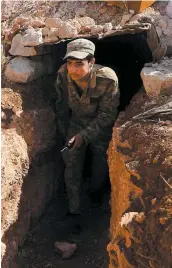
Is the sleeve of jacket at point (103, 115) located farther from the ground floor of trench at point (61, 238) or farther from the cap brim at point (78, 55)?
the ground floor of trench at point (61, 238)

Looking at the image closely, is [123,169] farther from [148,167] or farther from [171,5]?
[171,5]

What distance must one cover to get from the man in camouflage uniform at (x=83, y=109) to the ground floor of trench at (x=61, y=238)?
0.21 meters

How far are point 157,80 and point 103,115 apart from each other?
0.62 meters

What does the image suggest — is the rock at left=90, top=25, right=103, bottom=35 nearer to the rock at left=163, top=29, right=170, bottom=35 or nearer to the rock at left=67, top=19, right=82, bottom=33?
the rock at left=67, top=19, right=82, bottom=33

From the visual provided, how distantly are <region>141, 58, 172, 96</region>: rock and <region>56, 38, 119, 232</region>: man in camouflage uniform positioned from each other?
30 cm

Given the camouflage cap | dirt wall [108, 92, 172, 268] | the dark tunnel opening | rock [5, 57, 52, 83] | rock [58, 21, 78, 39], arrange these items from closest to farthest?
dirt wall [108, 92, 172, 268], the camouflage cap, rock [5, 57, 52, 83], rock [58, 21, 78, 39], the dark tunnel opening

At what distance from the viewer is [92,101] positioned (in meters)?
4.57

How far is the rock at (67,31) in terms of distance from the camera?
467cm

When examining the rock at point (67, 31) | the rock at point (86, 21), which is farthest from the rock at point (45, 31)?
the rock at point (86, 21)

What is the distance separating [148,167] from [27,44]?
1.88m

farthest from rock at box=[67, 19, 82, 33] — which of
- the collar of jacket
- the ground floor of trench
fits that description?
the ground floor of trench

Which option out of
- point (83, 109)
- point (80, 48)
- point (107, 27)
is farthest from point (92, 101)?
Answer: point (107, 27)

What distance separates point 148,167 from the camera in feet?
11.5

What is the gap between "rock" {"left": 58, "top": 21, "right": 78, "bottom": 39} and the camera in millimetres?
4668
